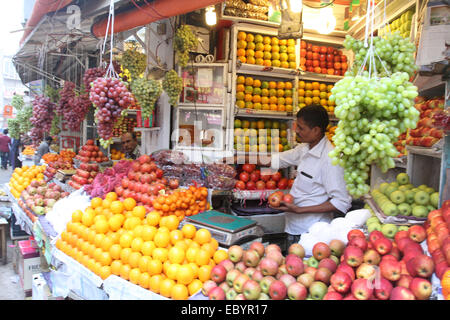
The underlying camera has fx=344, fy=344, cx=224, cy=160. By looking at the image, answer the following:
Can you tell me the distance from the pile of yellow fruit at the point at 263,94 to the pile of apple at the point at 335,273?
10.6ft

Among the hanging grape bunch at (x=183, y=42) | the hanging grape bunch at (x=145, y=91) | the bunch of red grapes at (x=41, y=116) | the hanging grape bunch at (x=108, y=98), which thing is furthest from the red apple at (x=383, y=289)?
the bunch of red grapes at (x=41, y=116)

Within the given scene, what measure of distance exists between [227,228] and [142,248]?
61cm

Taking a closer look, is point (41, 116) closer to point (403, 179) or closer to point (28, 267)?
point (28, 267)

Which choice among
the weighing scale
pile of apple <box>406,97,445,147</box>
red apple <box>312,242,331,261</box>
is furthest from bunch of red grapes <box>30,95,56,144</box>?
pile of apple <box>406,97,445,147</box>

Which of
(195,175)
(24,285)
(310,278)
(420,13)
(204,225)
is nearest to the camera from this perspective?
(310,278)

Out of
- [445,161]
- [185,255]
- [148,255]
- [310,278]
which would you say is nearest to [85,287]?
[148,255]

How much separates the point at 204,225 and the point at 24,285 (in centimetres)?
296

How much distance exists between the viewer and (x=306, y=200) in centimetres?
329

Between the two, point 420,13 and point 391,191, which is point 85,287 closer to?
point 391,191

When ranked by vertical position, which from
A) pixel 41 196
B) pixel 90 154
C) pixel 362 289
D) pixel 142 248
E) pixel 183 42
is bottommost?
pixel 41 196

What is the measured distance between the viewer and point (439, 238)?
1.84m

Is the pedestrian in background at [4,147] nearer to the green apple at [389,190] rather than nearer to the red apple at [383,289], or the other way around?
the green apple at [389,190]

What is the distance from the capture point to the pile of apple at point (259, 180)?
4.41 m

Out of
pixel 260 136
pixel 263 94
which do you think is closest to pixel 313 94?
pixel 263 94
